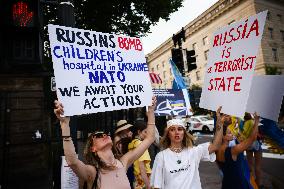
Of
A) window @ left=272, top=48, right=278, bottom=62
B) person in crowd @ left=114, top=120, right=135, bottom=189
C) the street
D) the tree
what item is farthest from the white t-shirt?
window @ left=272, top=48, right=278, bottom=62

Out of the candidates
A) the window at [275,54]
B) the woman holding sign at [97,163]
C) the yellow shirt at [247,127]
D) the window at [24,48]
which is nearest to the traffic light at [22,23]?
the window at [24,48]

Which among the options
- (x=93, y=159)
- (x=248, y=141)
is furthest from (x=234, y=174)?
(x=93, y=159)

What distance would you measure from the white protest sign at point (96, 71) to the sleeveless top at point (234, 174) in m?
1.19

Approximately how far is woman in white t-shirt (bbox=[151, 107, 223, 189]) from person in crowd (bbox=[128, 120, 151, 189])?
0.91m

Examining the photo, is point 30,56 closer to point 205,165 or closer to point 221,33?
point 221,33

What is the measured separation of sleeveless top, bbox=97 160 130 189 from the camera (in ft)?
8.21

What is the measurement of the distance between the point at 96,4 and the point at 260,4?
90.7 feet

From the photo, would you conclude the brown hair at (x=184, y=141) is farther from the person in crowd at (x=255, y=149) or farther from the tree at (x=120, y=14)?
the tree at (x=120, y=14)

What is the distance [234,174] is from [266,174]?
16.0 feet

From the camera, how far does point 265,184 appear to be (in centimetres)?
658

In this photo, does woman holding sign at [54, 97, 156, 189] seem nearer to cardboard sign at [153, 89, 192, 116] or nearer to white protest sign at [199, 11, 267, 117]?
white protest sign at [199, 11, 267, 117]

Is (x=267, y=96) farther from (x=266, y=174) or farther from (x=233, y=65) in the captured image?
(x=266, y=174)

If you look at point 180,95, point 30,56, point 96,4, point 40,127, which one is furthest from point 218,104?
point 96,4

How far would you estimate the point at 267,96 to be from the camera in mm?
3480
